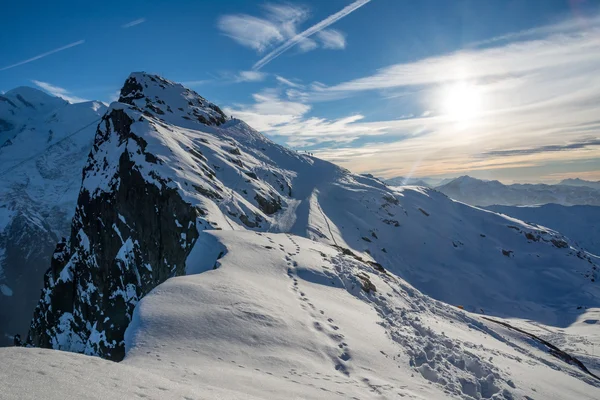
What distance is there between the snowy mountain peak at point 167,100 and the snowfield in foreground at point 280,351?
53730 millimetres

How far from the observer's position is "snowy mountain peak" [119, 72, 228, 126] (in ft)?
211

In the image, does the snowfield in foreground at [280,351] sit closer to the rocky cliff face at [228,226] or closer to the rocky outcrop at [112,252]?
the rocky cliff face at [228,226]

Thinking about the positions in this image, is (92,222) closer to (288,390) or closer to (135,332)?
(135,332)

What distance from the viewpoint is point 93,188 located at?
143 ft

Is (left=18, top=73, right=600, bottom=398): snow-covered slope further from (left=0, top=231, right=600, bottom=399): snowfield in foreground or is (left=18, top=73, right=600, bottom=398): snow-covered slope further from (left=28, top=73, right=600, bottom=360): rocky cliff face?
(left=28, top=73, right=600, bottom=360): rocky cliff face

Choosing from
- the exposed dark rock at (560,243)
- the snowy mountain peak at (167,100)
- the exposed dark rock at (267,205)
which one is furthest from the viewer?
the exposed dark rock at (560,243)

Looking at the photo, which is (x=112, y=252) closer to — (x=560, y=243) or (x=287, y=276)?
(x=287, y=276)

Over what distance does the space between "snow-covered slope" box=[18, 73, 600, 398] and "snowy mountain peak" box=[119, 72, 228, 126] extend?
20.3 inches

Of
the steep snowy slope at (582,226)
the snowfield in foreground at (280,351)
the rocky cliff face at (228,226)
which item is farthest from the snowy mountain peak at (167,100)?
the steep snowy slope at (582,226)

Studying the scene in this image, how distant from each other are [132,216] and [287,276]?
1047 inches

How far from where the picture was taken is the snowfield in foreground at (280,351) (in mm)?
5262

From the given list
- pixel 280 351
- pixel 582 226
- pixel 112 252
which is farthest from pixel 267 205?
pixel 582 226

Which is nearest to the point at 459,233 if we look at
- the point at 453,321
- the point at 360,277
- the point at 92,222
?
the point at 453,321

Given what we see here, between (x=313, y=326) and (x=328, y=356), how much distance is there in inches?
62.0
